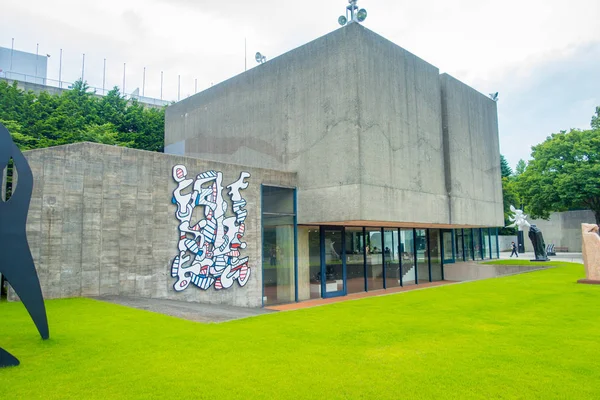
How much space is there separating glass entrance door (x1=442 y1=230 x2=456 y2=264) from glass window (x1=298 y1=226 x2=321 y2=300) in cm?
1200

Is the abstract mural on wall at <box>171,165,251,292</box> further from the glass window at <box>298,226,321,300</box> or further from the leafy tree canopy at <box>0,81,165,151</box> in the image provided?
the leafy tree canopy at <box>0,81,165,151</box>

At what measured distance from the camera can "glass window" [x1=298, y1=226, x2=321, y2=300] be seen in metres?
18.9

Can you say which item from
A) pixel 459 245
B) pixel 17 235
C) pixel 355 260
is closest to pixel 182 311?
pixel 17 235

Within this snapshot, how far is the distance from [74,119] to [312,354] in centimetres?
3008

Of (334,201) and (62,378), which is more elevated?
(334,201)

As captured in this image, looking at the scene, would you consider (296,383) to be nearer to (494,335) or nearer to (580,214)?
(494,335)

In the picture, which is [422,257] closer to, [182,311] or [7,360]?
[182,311]

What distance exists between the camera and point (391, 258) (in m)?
23.8

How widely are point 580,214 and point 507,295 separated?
140 ft

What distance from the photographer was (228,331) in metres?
8.14

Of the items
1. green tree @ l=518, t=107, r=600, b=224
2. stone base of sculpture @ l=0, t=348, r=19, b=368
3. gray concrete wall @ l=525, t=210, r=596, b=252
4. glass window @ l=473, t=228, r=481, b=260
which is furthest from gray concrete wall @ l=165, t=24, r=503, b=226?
gray concrete wall @ l=525, t=210, r=596, b=252

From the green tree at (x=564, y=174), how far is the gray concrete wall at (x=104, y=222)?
3435cm

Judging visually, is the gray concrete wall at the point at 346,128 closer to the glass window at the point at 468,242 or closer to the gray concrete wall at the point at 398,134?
the gray concrete wall at the point at 398,134

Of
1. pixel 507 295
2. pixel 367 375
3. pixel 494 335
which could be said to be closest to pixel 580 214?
pixel 507 295
